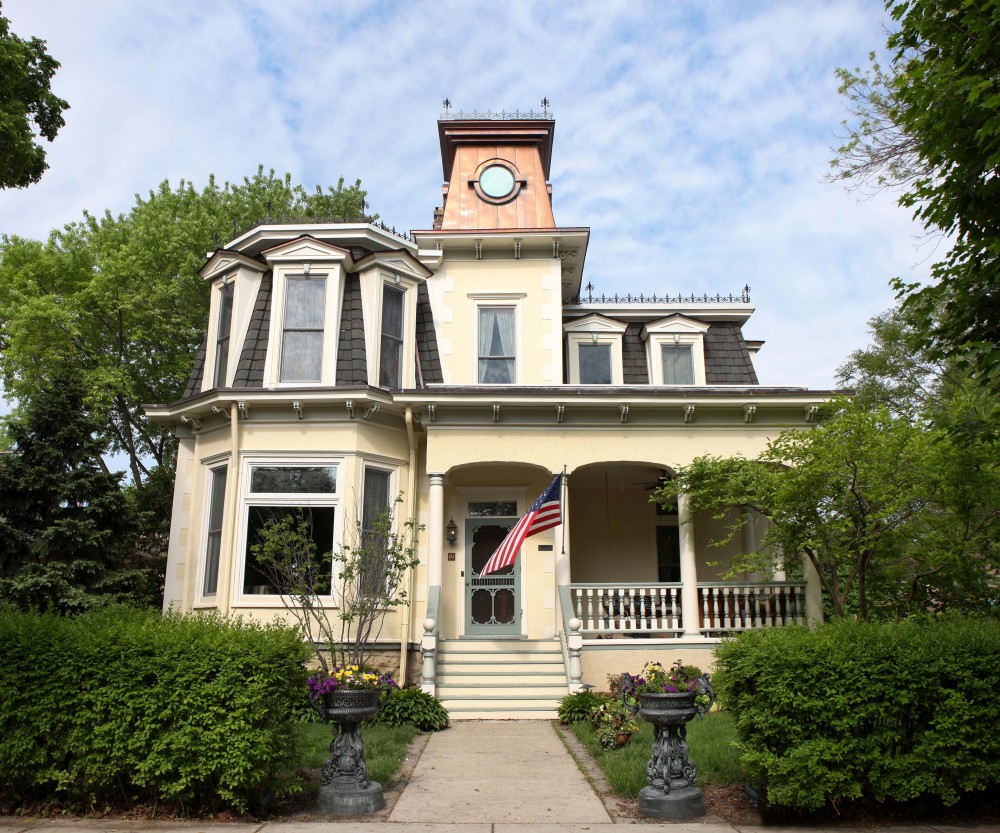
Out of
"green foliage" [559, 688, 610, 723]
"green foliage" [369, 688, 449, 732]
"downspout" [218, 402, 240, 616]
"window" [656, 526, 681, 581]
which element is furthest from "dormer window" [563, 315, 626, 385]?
"green foliage" [369, 688, 449, 732]

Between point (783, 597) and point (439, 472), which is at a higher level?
point (439, 472)

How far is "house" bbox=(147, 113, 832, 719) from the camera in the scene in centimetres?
1306

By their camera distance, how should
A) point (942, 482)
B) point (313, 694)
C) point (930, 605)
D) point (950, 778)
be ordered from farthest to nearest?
point (930, 605), point (942, 482), point (313, 694), point (950, 778)

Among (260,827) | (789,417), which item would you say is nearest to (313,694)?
(260,827)

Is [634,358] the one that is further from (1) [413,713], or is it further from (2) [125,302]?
(2) [125,302]

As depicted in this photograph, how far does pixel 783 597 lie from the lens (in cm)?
1401

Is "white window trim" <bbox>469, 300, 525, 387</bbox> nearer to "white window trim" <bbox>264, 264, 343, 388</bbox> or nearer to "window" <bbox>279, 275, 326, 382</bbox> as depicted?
"white window trim" <bbox>264, 264, 343, 388</bbox>

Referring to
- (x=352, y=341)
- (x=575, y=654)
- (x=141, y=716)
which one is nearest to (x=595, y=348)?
(x=352, y=341)

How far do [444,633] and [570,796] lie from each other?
6.73 metres

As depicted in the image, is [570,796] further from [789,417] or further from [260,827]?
[789,417]

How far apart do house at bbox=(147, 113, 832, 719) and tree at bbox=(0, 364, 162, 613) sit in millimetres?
1012

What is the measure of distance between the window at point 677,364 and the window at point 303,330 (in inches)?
273

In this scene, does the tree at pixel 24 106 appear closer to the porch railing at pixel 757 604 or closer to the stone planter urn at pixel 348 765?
the stone planter urn at pixel 348 765

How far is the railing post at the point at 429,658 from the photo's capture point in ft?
39.2
